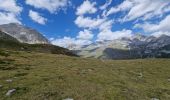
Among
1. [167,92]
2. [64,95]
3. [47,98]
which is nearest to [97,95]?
[64,95]

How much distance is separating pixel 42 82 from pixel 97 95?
991cm

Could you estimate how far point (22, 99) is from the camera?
79.2 ft

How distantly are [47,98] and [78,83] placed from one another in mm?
8514

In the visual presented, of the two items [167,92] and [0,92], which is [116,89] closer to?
[167,92]

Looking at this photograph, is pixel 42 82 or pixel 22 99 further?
pixel 42 82

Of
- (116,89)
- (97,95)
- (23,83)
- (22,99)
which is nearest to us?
(22,99)

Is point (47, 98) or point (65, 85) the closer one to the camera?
point (47, 98)

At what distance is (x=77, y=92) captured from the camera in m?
26.9

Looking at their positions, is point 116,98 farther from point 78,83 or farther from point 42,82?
point 42,82

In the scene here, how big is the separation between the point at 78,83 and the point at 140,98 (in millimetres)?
9560

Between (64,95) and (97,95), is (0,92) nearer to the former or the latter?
(64,95)

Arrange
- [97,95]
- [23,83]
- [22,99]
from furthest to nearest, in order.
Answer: [23,83] → [97,95] → [22,99]

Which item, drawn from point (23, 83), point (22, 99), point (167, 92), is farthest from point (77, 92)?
point (167, 92)

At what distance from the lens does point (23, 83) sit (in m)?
31.6
